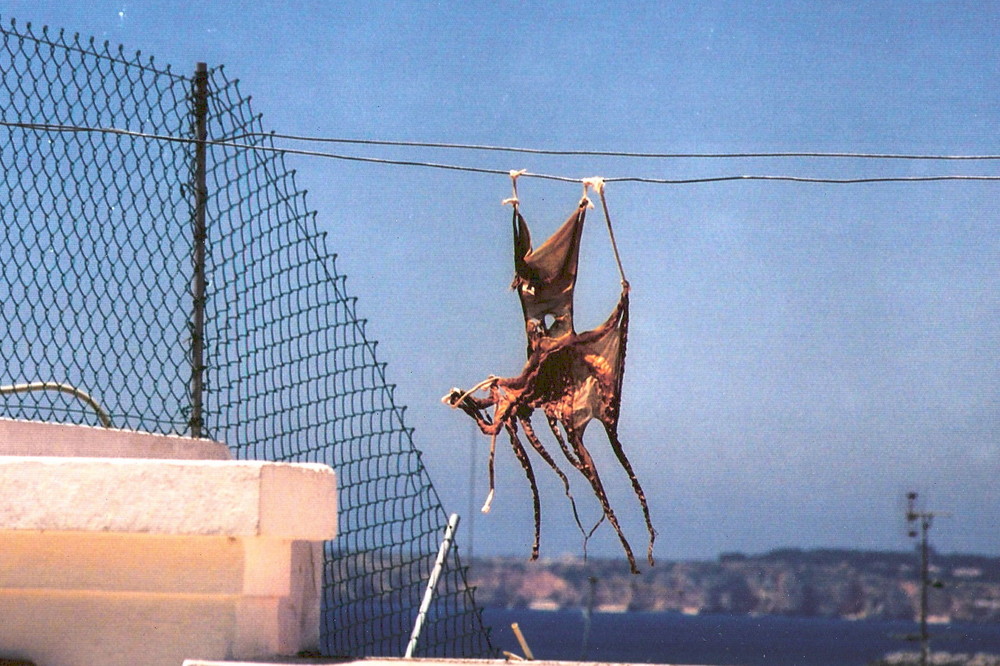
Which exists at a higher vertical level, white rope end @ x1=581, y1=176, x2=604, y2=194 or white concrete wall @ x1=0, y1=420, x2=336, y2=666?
white rope end @ x1=581, y1=176, x2=604, y2=194

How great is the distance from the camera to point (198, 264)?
607 centimetres

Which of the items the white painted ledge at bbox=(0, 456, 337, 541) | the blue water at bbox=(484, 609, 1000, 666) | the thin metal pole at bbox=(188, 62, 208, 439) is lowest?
the blue water at bbox=(484, 609, 1000, 666)

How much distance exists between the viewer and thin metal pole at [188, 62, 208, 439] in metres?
6.05

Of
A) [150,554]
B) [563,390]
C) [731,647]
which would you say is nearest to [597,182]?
[563,390]

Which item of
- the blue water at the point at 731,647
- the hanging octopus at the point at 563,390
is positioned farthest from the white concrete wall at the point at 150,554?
the blue water at the point at 731,647

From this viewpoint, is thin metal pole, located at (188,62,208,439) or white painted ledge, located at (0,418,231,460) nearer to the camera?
white painted ledge, located at (0,418,231,460)

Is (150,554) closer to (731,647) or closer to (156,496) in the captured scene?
(156,496)

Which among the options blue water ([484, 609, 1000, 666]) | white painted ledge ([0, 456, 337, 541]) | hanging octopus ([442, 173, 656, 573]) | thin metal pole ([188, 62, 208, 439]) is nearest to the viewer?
white painted ledge ([0, 456, 337, 541])

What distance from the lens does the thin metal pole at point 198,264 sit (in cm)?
605

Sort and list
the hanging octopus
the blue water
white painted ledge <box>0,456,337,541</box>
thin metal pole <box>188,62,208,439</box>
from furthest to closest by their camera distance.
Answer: the blue water < thin metal pole <box>188,62,208,439</box> < the hanging octopus < white painted ledge <box>0,456,337,541</box>

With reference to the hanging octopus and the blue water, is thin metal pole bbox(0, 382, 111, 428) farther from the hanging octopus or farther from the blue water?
the blue water

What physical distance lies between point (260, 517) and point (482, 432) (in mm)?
1396

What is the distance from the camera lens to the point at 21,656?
4223 millimetres

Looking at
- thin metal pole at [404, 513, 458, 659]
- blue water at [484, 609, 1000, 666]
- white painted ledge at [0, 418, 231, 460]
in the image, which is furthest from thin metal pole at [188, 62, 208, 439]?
blue water at [484, 609, 1000, 666]
